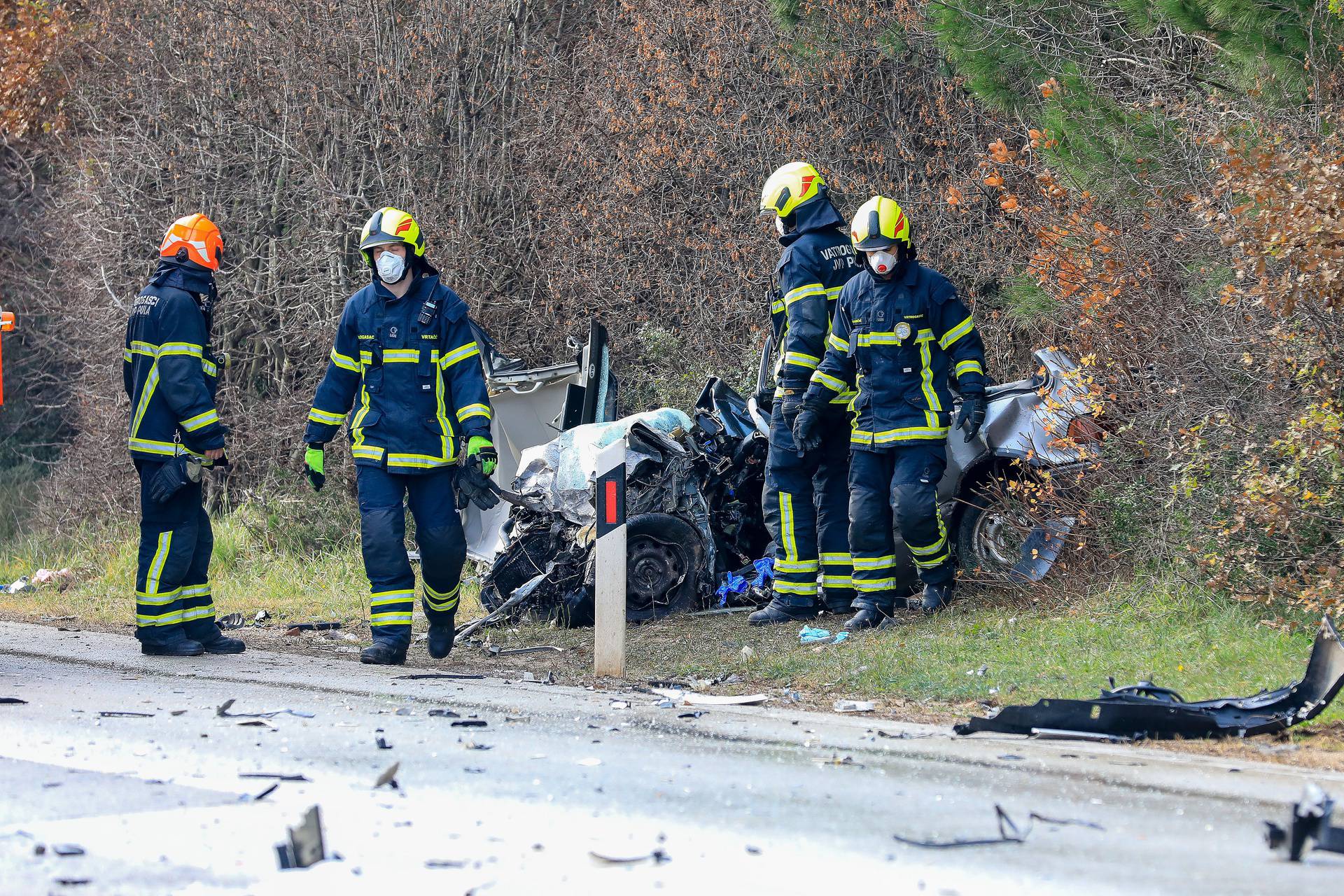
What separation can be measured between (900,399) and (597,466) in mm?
1851

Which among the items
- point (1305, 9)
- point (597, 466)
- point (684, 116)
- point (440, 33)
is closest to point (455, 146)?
point (440, 33)

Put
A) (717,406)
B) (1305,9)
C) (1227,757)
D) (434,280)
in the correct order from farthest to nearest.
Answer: (717,406) → (434,280) → (1305,9) → (1227,757)

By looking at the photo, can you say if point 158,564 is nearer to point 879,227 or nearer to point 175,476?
point 175,476

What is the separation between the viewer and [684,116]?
1224cm

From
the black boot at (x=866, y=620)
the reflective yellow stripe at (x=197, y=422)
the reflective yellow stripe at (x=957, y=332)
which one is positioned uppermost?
the reflective yellow stripe at (x=957, y=332)

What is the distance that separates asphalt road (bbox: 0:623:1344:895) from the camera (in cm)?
352

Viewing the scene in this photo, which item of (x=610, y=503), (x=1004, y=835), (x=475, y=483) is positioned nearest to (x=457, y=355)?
(x=475, y=483)

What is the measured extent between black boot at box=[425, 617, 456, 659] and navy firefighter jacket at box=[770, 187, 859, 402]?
2386mm

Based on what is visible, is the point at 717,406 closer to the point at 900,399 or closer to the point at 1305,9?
Answer: the point at 900,399

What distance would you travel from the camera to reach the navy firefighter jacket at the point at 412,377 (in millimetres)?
7543

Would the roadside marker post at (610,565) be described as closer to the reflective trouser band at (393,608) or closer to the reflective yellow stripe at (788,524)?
the reflective trouser band at (393,608)

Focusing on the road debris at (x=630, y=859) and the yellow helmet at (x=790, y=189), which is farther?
the yellow helmet at (x=790, y=189)

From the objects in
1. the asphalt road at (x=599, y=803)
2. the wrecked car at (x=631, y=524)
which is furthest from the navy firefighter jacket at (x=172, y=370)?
the asphalt road at (x=599, y=803)

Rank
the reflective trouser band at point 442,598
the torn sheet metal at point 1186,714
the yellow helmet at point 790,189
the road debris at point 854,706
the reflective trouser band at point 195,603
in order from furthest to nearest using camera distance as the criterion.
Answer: the yellow helmet at point 790,189 → the reflective trouser band at point 195,603 → the reflective trouser band at point 442,598 → the road debris at point 854,706 → the torn sheet metal at point 1186,714
